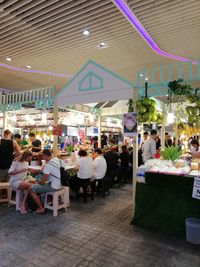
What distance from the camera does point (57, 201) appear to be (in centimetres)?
442

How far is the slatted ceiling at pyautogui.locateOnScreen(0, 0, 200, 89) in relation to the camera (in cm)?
470

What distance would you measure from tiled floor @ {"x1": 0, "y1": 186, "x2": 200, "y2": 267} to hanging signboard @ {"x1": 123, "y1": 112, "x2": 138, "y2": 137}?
1611 millimetres

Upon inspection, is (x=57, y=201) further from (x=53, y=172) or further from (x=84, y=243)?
(x=84, y=243)

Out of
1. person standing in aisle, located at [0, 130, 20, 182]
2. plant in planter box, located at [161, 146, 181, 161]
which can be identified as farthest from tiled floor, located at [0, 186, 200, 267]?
plant in planter box, located at [161, 146, 181, 161]

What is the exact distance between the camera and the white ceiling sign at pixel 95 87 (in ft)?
14.1

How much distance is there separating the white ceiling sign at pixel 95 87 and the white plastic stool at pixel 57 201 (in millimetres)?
1856

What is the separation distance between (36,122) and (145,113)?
24.5 ft

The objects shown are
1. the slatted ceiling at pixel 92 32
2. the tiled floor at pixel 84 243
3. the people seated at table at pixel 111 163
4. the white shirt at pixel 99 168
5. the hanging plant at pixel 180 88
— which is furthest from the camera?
the people seated at table at pixel 111 163

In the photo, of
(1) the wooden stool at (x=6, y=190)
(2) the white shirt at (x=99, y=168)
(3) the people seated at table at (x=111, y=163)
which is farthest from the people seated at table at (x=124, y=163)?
(1) the wooden stool at (x=6, y=190)

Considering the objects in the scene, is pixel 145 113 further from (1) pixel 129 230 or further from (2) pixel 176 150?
(1) pixel 129 230

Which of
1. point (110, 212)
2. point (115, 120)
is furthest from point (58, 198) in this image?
point (115, 120)

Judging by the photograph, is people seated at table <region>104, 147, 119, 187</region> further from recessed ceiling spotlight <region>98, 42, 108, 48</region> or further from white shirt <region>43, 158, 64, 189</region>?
recessed ceiling spotlight <region>98, 42, 108, 48</region>

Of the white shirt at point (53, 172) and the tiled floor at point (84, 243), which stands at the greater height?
the white shirt at point (53, 172)

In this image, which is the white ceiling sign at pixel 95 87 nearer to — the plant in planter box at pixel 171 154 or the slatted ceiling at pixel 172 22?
the plant in planter box at pixel 171 154
